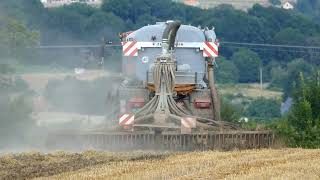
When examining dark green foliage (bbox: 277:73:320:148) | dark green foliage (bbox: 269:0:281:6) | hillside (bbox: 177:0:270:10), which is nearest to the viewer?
dark green foliage (bbox: 277:73:320:148)

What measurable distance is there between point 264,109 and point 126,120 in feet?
115

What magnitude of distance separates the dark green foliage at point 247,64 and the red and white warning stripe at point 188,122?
151 feet

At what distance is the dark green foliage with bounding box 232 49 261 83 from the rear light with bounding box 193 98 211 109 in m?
44.0

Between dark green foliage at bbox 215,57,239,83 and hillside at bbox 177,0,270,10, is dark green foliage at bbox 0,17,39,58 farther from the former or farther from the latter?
hillside at bbox 177,0,270,10

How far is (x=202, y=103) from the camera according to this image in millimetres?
34469

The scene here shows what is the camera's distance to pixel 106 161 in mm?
Answer: 26406

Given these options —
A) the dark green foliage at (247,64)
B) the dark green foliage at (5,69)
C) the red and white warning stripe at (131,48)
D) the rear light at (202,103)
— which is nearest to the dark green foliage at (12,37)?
the dark green foliage at (5,69)

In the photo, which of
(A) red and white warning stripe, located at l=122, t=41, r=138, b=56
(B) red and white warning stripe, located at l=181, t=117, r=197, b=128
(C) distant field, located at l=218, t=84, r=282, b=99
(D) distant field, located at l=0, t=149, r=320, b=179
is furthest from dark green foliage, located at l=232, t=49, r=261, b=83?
(D) distant field, located at l=0, t=149, r=320, b=179

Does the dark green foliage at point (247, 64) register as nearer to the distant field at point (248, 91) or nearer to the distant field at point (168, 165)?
the distant field at point (248, 91)

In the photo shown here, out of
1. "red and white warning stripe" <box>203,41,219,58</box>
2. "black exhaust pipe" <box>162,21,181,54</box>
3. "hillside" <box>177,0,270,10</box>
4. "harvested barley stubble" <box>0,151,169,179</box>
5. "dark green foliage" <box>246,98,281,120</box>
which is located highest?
"black exhaust pipe" <box>162,21,181,54</box>

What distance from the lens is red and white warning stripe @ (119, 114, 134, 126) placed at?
3228 centimetres

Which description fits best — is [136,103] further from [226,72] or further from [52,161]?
[226,72]

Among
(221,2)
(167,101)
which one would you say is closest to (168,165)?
(167,101)

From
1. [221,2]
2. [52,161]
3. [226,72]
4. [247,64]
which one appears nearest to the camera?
[52,161]
